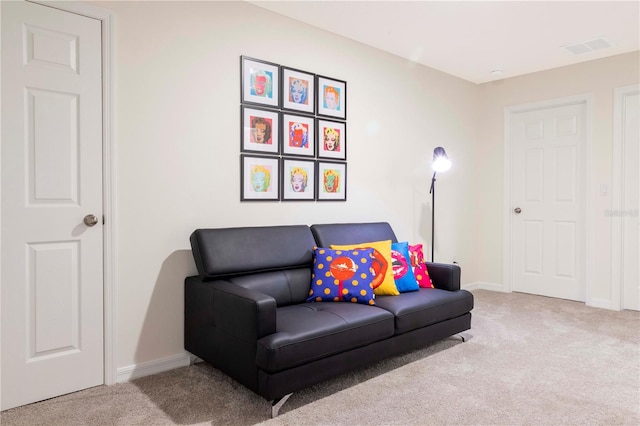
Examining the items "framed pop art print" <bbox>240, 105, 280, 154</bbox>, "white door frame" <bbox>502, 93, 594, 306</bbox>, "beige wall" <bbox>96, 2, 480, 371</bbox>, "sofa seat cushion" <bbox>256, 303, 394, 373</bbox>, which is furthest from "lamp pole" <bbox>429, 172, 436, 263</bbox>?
"sofa seat cushion" <bbox>256, 303, 394, 373</bbox>

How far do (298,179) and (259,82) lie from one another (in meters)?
0.77

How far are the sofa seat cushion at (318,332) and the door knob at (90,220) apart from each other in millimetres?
1147

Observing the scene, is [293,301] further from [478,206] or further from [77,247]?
[478,206]

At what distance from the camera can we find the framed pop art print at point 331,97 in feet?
11.2

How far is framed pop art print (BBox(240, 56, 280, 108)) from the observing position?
2.95 metres

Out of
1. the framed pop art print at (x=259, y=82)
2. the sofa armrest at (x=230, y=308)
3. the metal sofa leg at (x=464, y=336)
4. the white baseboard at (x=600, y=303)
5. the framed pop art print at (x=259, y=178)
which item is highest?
the framed pop art print at (x=259, y=82)

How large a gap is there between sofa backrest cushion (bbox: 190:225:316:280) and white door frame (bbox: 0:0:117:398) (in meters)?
0.47

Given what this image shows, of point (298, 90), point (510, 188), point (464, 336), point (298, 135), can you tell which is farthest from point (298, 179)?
point (510, 188)

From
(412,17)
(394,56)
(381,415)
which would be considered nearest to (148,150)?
(381,415)

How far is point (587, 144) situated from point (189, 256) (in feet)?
13.0

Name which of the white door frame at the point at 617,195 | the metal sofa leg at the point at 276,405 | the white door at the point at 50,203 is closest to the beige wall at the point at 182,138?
the white door at the point at 50,203

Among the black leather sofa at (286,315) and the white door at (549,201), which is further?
the white door at (549,201)

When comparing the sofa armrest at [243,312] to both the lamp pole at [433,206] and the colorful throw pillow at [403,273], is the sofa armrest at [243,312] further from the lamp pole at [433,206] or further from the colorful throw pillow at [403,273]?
the lamp pole at [433,206]

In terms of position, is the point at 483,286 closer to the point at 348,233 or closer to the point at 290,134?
the point at 348,233
